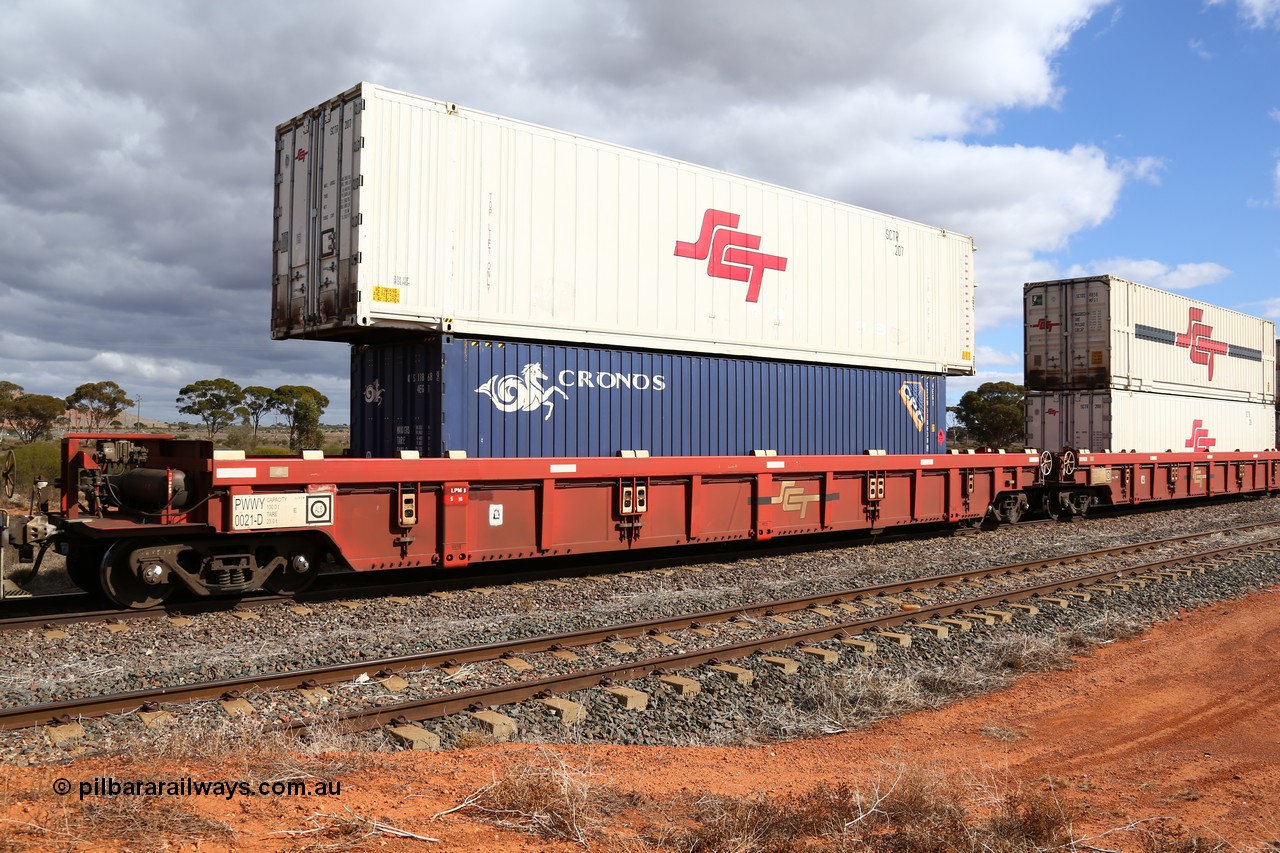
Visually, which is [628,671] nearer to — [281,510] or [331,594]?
[281,510]

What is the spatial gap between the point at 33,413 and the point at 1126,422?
4177 cm

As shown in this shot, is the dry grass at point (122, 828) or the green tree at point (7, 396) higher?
the green tree at point (7, 396)

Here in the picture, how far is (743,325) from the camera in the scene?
475 inches

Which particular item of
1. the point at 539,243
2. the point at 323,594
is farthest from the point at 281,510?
the point at 539,243

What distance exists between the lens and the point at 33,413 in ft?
123

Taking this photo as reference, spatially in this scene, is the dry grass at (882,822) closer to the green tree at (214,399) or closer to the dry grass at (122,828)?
the dry grass at (122,828)

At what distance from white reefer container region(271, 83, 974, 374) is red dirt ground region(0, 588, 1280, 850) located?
223 inches

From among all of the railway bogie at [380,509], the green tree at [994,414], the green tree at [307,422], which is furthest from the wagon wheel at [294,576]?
the green tree at [994,414]

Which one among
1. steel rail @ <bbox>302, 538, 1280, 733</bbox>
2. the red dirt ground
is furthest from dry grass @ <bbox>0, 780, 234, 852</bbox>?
steel rail @ <bbox>302, 538, 1280, 733</bbox>

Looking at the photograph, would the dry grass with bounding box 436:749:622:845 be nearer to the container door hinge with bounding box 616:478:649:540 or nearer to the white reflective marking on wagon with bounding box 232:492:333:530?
the white reflective marking on wagon with bounding box 232:492:333:530

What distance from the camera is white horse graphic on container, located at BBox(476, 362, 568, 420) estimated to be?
9.80 m

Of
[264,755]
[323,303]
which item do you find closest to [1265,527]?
[323,303]

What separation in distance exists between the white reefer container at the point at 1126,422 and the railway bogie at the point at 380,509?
31.3 ft

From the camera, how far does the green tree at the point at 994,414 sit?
48.1 metres
